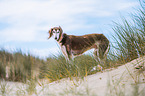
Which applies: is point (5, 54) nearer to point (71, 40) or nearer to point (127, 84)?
point (71, 40)

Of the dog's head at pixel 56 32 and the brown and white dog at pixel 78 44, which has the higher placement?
the dog's head at pixel 56 32

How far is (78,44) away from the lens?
229 inches

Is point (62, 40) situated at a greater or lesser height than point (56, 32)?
lesser

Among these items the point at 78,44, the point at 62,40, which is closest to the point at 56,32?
the point at 62,40

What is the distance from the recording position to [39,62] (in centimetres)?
1223

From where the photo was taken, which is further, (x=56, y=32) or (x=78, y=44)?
(x=78, y=44)

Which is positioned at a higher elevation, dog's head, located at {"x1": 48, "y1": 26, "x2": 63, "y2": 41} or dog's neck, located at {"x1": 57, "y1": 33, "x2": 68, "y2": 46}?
dog's head, located at {"x1": 48, "y1": 26, "x2": 63, "y2": 41}

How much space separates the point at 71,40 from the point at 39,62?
6876 millimetres

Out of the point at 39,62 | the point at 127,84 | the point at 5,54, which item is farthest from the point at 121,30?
the point at 5,54

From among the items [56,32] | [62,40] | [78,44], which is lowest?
[78,44]

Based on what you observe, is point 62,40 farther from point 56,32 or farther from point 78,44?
point 78,44

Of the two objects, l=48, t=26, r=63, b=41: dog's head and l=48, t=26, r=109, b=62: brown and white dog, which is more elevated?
l=48, t=26, r=63, b=41: dog's head

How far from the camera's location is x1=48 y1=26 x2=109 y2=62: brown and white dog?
18.4 feet

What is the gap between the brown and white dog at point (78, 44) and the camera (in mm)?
5613
